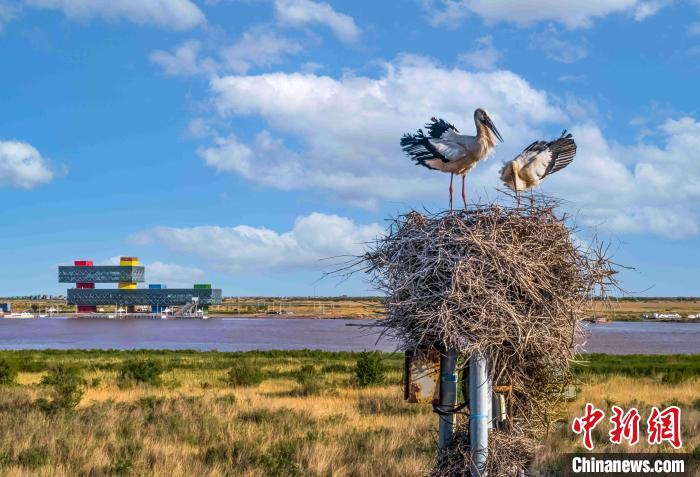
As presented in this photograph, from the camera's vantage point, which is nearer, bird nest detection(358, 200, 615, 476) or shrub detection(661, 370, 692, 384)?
bird nest detection(358, 200, 615, 476)

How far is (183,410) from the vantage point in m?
15.9

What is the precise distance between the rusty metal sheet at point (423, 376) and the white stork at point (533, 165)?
5.95 feet

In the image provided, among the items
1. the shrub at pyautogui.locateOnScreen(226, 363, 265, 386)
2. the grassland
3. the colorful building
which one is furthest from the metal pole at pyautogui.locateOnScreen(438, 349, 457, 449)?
the colorful building

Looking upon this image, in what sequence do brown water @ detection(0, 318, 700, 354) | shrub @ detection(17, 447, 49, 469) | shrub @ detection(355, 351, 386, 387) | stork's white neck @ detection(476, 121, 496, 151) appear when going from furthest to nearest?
brown water @ detection(0, 318, 700, 354) → shrub @ detection(355, 351, 386, 387) → shrub @ detection(17, 447, 49, 469) → stork's white neck @ detection(476, 121, 496, 151)

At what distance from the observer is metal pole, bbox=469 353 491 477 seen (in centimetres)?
614

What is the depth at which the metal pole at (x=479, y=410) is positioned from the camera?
6.14m

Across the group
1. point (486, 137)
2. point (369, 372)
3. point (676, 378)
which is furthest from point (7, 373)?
point (676, 378)

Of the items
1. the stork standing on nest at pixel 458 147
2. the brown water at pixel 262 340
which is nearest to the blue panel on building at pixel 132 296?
the brown water at pixel 262 340

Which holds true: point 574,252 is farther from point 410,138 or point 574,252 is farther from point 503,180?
point 410,138

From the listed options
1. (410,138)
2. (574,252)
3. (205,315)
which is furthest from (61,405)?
(205,315)

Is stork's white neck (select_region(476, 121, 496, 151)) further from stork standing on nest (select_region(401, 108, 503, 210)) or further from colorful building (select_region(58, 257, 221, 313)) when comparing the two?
colorful building (select_region(58, 257, 221, 313))

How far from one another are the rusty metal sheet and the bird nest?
0.37ft

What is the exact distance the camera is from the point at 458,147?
7.12m

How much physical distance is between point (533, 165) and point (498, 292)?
6.02 feet
